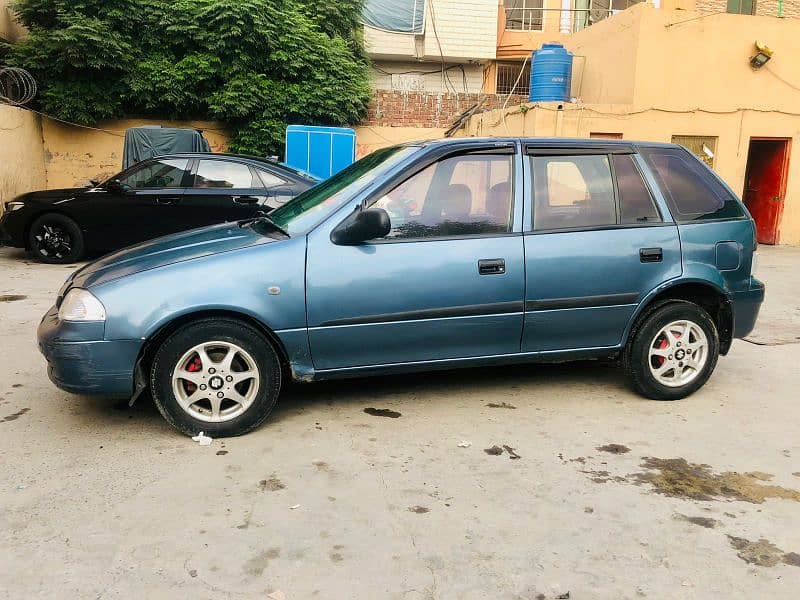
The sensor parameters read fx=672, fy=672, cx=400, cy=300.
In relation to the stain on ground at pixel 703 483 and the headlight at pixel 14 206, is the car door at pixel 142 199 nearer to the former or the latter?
the headlight at pixel 14 206

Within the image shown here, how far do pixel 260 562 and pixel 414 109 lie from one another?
14449mm

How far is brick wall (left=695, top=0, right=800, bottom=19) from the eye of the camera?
54.3ft

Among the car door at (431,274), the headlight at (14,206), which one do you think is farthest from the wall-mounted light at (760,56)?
the headlight at (14,206)

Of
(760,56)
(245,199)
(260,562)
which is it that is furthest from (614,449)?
(760,56)

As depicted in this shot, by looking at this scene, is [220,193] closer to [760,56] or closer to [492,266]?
[492,266]

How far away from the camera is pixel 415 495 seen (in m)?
3.29

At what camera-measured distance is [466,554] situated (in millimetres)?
2809

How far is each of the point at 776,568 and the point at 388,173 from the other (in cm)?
284

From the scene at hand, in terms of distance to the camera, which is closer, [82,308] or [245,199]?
[82,308]

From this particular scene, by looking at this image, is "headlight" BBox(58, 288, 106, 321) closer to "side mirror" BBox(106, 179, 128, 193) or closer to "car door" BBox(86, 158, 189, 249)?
"car door" BBox(86, 158, 189, 249)

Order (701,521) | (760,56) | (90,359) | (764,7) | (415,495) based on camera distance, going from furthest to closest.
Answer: (764,7), (760,56), (90,359), (415,495), (701,521)

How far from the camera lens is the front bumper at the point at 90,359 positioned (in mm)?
3645

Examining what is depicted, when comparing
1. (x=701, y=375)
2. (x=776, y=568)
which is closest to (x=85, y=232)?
(x=701, y=375)

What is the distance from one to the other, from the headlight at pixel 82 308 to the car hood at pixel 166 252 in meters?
0.08
